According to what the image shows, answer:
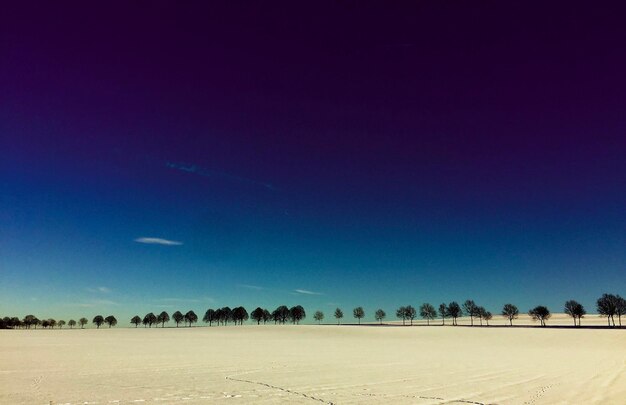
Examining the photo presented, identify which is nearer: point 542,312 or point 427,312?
point 542,312

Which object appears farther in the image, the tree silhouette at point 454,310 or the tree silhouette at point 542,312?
the tree silhouette at point 454,310

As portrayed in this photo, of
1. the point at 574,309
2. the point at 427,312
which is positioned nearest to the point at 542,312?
the point at 574,309

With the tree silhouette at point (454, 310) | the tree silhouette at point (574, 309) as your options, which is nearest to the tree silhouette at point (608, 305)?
the tree silhouette at point (574, 309)

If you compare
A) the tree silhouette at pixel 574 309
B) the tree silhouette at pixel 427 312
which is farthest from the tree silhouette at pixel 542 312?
the tree silhouette at pixel 427 312

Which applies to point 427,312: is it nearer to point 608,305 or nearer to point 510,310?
point 510,310

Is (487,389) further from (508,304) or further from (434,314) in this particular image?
(434,314)

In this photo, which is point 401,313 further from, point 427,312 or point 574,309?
point 574,309

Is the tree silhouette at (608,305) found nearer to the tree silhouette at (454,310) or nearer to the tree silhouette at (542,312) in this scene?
the tree silhouette at (542,312)

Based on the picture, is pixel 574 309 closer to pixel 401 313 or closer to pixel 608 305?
pixel 608 305

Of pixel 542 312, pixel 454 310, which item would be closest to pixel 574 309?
pixel 542 312

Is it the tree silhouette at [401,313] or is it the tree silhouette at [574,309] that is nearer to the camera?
the tree silhouette at [574,309]

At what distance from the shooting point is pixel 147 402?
9625mm

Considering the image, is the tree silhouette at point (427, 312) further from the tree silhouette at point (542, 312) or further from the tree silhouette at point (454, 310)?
the tree silhouette at point (542, 312)

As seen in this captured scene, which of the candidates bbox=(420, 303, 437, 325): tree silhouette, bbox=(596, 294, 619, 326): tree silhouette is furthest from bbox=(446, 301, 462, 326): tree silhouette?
bbox=(596, 294, 619, 326): tree silhouette
